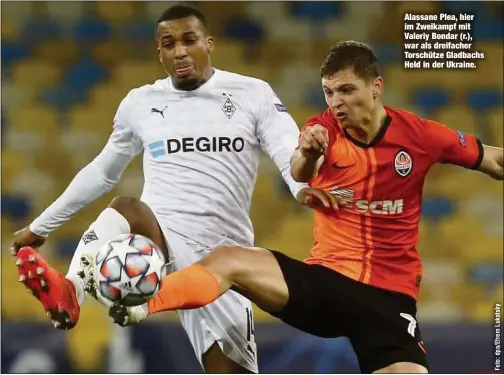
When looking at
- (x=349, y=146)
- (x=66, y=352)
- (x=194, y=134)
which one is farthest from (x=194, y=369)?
(x=349, y=146)

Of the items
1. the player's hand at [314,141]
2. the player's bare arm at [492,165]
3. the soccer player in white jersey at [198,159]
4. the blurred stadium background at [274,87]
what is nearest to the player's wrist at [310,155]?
the player's hand at [314,141]

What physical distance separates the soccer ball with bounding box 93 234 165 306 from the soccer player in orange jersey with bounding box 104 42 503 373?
23cm

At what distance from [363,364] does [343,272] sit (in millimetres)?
357

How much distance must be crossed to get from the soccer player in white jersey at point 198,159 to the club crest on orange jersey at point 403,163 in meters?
0.50

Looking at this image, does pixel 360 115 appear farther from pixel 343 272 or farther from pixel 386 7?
pixel 386 7

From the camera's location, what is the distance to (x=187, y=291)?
3154 millimetres

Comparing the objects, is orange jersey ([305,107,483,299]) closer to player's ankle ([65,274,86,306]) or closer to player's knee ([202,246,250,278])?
player's knee ([202,246,250,278])

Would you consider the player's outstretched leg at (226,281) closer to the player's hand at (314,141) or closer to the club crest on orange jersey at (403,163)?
the player's hand at (314,141)

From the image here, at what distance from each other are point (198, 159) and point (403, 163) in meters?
0.92

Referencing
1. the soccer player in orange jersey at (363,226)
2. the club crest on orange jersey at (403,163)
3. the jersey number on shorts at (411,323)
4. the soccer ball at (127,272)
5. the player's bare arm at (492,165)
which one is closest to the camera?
the soccer ball at (127,272)

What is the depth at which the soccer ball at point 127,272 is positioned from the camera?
10.1ft

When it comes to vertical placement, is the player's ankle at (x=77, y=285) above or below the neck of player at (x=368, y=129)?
below

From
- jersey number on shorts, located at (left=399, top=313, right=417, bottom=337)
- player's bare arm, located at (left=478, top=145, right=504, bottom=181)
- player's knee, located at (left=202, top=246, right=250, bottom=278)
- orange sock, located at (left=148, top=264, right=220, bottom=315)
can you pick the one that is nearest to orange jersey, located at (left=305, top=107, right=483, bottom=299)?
jersey number on shorts, located at (left=399, top=313, right=417, bottom=337)

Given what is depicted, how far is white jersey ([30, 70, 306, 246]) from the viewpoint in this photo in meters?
3.97
